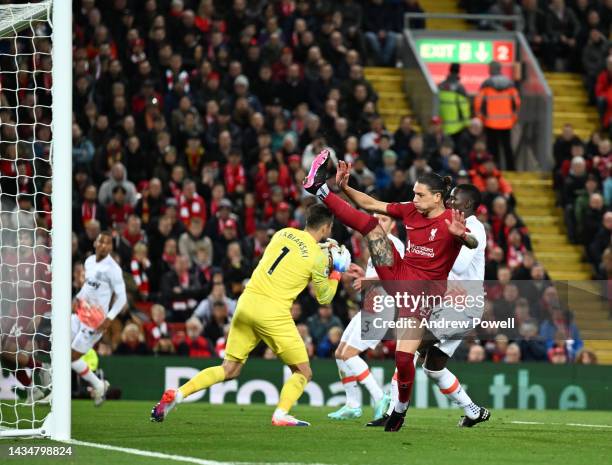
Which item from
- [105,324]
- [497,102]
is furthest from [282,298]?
[497,102]

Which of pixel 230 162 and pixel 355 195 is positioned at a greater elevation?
pixel 230 162

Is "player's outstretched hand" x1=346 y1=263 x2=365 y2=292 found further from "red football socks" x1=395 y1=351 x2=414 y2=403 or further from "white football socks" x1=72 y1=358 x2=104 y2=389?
"white football socks" x1=72 y1=358 x2=104 y2=389

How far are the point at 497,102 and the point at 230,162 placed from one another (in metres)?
5.60

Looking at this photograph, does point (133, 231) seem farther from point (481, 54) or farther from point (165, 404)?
point (481, 54)

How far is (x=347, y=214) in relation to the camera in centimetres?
1173

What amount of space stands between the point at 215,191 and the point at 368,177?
2.34m

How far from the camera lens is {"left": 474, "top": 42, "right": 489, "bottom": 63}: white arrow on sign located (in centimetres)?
2538

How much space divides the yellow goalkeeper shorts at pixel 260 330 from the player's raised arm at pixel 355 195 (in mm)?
1161

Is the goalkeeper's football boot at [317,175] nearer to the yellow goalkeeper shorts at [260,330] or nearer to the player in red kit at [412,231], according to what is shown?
the player in red kit at [412,231]

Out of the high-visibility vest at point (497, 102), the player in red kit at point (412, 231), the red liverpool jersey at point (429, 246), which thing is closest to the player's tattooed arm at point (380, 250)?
the player in red kit at point (412, 231)

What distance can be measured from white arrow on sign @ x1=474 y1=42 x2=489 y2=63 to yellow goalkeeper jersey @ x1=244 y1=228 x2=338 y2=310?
45.6 feet

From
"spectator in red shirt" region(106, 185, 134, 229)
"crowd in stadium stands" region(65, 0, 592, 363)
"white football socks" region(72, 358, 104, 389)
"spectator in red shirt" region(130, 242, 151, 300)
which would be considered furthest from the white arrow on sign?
"white football socks" region(72, 358, 104, 389)

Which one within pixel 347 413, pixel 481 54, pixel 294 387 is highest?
pixel 481 54

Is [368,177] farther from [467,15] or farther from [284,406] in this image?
[284,406]
